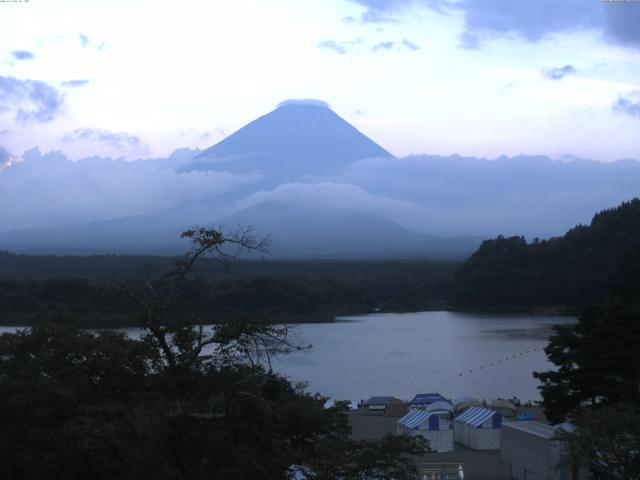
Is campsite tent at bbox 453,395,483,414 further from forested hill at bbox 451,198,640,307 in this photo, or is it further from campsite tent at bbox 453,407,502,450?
forested hill at bbox 451,198,640,307

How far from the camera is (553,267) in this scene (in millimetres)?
31984

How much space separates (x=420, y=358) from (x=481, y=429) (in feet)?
31.3

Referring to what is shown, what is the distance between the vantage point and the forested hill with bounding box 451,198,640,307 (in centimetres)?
3067

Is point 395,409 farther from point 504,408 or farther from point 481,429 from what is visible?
point 481,429

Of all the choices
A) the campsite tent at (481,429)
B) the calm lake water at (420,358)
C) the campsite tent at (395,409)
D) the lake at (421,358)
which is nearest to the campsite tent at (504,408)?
the campsite tent at (395,409)

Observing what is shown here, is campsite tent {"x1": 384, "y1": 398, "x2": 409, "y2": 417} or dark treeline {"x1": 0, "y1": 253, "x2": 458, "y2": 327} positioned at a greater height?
dark treeline {"x1": 0, "y1": 253, "x2": 458, "y2": 327}

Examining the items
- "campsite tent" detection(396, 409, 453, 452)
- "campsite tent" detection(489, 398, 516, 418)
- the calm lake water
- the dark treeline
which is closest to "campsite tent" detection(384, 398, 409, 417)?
"campsite tent" detection(489, 398, 516, 418)

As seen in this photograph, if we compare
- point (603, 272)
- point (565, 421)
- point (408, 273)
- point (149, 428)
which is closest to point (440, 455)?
point (565, 421)

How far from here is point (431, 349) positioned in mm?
20344

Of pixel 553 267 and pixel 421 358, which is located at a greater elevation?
pixel 553 267

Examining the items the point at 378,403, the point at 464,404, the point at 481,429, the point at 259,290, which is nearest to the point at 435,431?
the point at 481,429

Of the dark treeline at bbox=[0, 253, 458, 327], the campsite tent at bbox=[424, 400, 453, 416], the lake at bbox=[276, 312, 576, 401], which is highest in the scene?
the dark treeline at bbox=[0, 253, 458, 327]

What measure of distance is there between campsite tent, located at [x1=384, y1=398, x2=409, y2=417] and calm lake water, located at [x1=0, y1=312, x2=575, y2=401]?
1.58m

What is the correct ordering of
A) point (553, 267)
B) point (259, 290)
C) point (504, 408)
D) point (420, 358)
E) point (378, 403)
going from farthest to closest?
point (553, 267) → point (259, 290) → point (420, 358) → point (378, 403) → point (504, 408)
